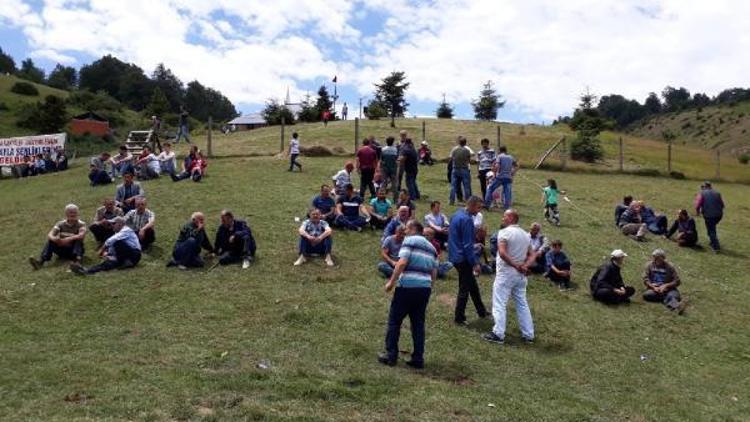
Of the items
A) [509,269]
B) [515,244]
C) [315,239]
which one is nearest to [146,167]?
[315,239]

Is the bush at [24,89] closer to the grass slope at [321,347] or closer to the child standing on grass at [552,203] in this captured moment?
the grass slope at [321,347]

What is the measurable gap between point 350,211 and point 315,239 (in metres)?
2.75

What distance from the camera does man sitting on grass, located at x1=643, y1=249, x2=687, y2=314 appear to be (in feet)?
42.5

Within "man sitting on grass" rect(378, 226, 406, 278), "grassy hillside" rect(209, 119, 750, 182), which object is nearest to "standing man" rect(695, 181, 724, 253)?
"man sitting on grass" rect(378, 226, 406, 278)

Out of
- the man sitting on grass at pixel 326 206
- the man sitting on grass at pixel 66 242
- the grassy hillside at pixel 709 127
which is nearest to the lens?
the man sitting on grass at pixel 66 242

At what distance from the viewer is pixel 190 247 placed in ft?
42.7

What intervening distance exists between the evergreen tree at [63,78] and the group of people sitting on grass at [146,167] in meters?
111

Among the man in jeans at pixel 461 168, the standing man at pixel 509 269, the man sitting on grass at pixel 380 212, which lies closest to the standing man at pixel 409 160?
the man in jeans at pixel 461 168

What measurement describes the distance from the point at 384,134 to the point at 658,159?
53.8ft

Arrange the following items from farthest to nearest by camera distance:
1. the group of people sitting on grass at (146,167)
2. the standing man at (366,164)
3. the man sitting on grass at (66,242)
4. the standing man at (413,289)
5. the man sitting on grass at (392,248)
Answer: the group of people sitting on grass at (146,167) < the standing man at (366,164) < the man sitting on grass at (66,242) < the man sitting on grass at (392,248) < the standing man at (413,289)

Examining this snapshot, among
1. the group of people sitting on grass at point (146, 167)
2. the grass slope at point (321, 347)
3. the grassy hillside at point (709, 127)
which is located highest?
the grassy hillside at point (709, 127)

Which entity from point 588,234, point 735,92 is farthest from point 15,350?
point 735,92

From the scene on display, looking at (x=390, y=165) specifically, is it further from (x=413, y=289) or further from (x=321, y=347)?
(x=413, y=289)

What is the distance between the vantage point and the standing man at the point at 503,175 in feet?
60.5
